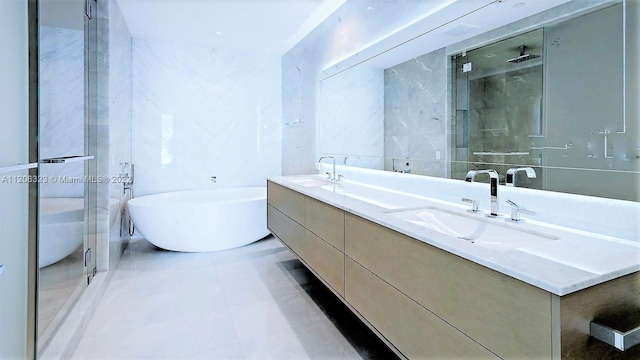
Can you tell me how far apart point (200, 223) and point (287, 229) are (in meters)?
1.20

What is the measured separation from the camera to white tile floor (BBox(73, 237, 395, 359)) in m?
1.94

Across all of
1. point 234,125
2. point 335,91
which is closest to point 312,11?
point 335,91

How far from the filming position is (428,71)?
7.19ft

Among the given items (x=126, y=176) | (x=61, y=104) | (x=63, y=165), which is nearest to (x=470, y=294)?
(x=63, y=165)

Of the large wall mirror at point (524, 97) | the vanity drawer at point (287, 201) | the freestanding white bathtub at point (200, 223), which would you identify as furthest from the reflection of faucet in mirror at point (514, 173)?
the freestanding white bathtub at point (200, 223)

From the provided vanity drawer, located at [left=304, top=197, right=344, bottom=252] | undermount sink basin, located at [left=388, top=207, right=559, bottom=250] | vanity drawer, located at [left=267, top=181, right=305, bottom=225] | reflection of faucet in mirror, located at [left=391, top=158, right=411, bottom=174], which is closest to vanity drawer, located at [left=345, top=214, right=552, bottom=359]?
undermount sink basin, located at [left=388, top=207, right=559, bottom=250]

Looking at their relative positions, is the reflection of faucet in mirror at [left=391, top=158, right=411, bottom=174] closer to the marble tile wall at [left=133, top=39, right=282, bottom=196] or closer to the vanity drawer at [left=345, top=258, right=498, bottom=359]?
the vanity drawer at [left=345, top=258, right=498, bottom=359]

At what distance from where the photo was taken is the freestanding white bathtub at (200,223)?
138 inches

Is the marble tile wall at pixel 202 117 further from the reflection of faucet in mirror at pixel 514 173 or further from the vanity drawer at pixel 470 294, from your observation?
the reflection of faucet in mirror at pixel 514 173

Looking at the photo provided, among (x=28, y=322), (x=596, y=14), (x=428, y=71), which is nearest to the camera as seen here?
(x=596, y=14)

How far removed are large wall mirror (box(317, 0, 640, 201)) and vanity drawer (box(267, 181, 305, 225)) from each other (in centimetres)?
72

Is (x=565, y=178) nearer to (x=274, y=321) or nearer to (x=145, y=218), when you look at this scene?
(x=274, y=321)

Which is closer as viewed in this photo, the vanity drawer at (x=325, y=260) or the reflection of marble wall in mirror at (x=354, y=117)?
the vanity drawer at (x=325, y=260)

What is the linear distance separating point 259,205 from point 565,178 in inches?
116
